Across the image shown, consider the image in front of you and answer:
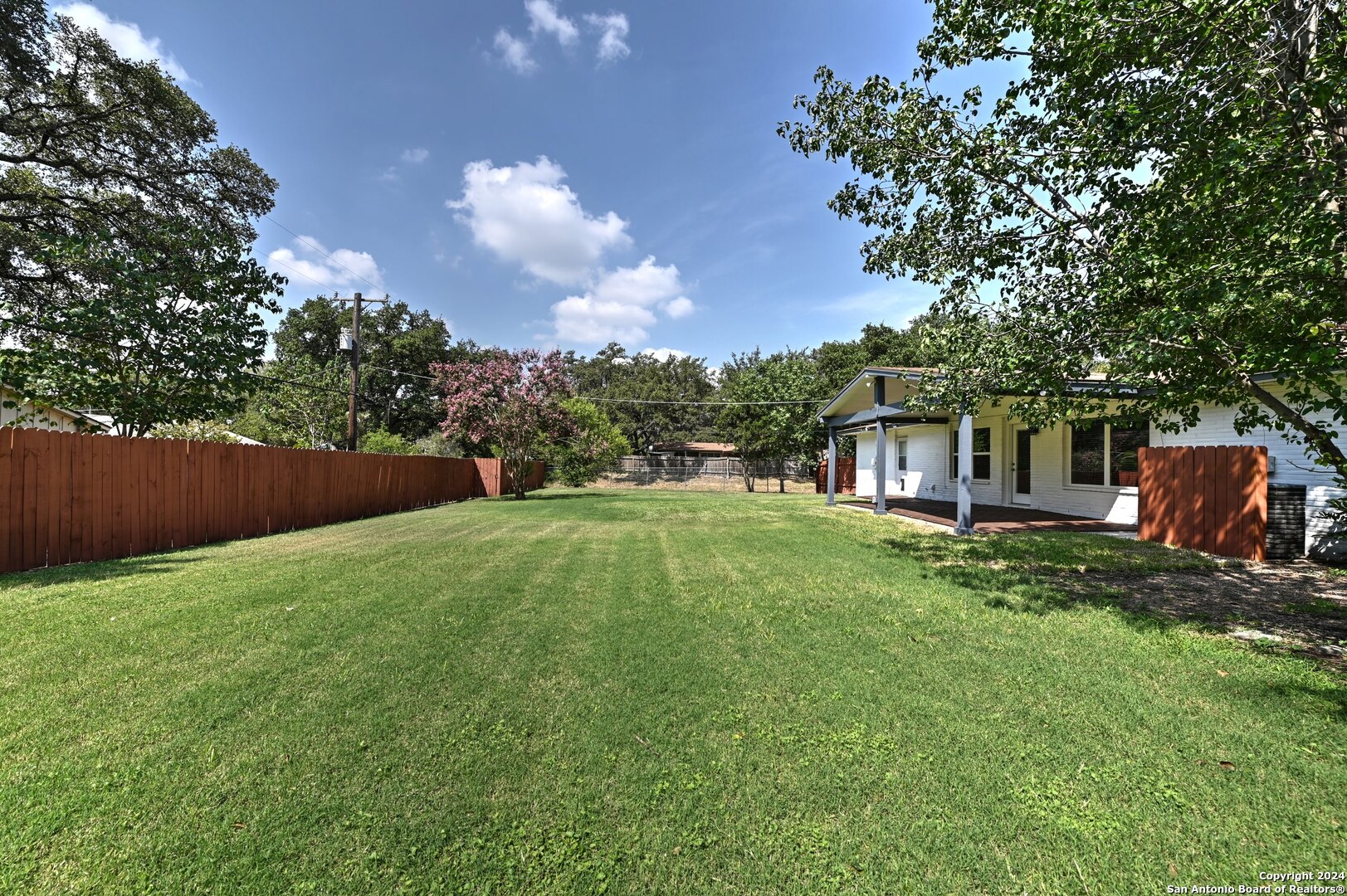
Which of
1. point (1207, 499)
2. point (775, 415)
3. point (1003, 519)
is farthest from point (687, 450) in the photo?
point (1207, 499)

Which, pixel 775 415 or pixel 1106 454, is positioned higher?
pixel 775 415

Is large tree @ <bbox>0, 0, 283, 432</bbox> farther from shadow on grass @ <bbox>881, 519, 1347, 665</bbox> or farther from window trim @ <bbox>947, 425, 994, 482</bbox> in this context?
window trim @ <bbox>947, 425, 994, 482</bbox>

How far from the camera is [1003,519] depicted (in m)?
11.6

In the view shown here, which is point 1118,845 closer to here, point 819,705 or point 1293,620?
point 819,705

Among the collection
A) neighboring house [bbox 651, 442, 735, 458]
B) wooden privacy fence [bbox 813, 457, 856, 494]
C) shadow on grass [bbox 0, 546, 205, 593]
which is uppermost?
neighboring house [bbox 651, 442, 735, 458]

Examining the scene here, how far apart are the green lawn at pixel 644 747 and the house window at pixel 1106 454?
7386mm

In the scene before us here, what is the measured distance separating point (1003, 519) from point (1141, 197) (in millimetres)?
8294

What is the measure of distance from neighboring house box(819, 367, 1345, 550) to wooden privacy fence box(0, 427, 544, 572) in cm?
1218

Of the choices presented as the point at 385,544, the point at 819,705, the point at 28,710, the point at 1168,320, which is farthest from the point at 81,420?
the point at 1168,320

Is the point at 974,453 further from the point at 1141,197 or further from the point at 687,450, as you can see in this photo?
the point at 687,450

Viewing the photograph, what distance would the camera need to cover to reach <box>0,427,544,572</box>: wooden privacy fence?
20.8 feet

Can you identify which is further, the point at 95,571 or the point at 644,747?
the point at 95,571

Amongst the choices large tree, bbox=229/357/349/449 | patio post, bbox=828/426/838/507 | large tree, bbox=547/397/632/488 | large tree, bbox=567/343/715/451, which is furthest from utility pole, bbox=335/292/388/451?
large tree, bbox=567/343/715/451

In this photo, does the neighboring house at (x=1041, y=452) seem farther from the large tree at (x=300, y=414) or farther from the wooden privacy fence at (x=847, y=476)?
the large tree at (x=300, y=414)
